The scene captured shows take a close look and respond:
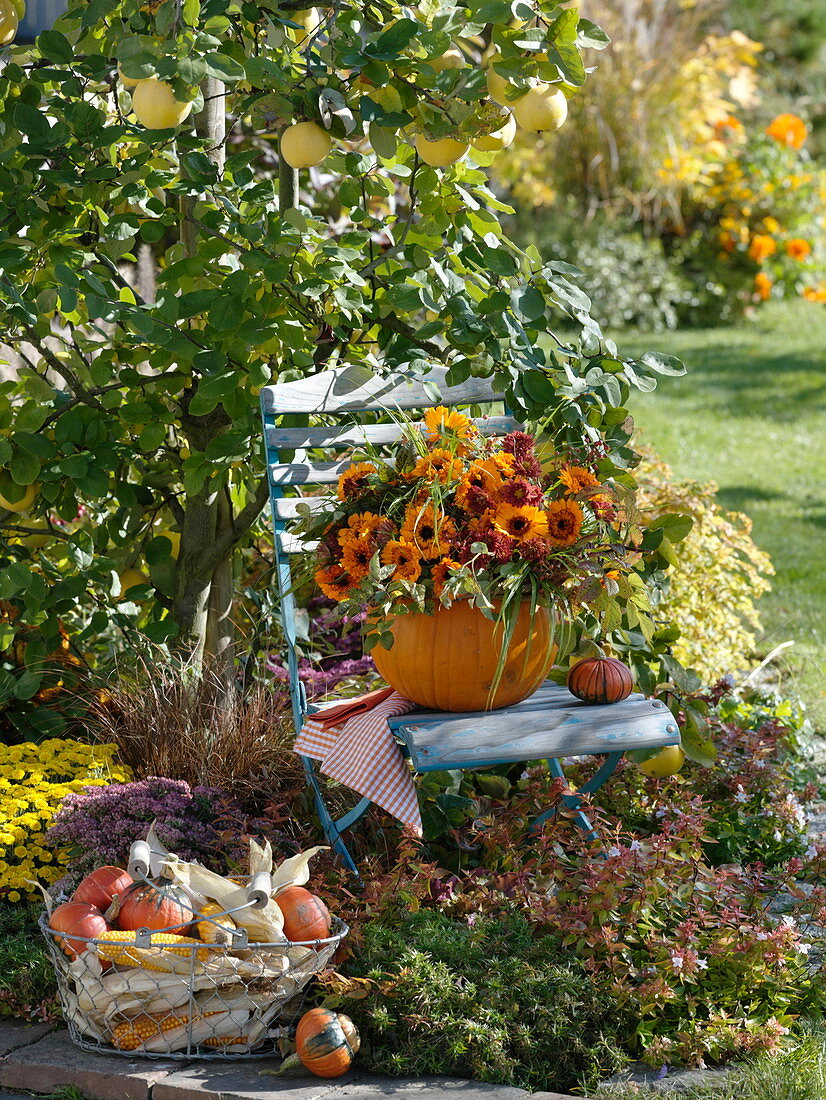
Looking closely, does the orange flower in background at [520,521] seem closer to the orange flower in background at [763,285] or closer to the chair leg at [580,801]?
the chair leg at [580,801]

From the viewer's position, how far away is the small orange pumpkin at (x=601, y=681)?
98.1 inches

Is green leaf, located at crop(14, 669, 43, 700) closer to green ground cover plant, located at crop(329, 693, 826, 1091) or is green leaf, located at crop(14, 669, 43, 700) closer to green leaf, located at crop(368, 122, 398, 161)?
green ground cover plant, located at crop(329, 693, 826, 1091)

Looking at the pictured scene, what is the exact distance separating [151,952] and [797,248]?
7.91 metres

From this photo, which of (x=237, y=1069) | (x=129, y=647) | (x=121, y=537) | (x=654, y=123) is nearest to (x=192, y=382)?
(x=121, y=537)

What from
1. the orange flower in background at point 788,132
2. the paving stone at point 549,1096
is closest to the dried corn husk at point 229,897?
the paving stone at point 549,1096

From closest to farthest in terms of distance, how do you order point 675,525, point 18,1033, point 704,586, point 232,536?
point 18,1033 → point 675,525 → point 232,536 → point 704,586

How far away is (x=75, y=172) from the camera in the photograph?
2668 mm

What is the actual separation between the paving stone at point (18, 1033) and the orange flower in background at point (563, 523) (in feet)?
4.25

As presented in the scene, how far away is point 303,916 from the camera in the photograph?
2.18 m

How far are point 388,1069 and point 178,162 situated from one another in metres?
2.13

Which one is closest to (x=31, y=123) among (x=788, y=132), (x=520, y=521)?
(x=520, y=521)

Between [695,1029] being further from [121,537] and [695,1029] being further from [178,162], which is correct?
[178,162]

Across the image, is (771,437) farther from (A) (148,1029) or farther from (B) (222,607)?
(A) (148,1029)

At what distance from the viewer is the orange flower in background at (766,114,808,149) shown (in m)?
9.20
